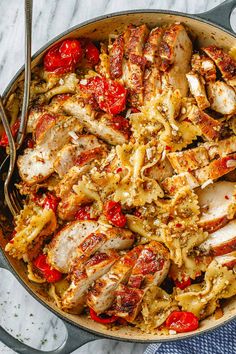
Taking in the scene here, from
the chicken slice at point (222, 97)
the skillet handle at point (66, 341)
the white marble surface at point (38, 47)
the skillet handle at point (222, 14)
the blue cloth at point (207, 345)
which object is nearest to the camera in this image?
the skillet handle at point (66, 341)

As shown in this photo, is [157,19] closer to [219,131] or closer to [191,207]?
[219,131]

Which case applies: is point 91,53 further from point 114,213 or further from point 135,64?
point 114,213

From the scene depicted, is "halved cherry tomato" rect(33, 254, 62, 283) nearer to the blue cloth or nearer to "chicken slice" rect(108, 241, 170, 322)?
"chicken slice" rect(108, 241, 170, 322)

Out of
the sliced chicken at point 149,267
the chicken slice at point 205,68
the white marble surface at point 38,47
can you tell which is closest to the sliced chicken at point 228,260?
the sliced chicken at point 149,267

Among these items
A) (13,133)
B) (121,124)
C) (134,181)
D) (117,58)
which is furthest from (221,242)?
(13,133)

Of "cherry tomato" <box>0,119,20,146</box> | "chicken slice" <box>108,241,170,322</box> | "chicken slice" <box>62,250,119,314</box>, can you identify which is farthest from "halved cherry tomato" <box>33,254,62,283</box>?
"cherry tomato" <box>0,119,20,146</box>

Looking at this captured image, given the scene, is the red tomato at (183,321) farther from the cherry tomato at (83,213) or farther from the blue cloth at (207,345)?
the cherry tomato at (83,213)
